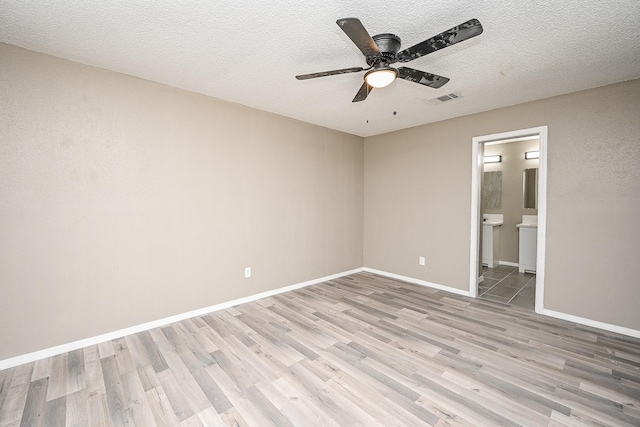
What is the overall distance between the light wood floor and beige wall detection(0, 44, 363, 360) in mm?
393

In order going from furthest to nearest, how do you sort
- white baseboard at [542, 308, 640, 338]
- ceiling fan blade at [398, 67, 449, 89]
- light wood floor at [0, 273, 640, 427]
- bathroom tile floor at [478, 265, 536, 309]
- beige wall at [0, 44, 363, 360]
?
1. bathroom tile floor at [478, 265, 536, 309]
2. white baseboard at [542, 308, 640, 338]
3. beige wall at [0, 44, 363, 360]
4. ceiling fan blade at [398, 67, 449, 89]
5. light wood floor at [0, 273, 640, 427]

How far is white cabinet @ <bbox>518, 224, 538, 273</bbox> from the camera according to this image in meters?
4.99

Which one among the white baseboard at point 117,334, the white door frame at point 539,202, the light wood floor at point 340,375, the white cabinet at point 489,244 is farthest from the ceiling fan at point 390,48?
the white cabinet at point 489,244

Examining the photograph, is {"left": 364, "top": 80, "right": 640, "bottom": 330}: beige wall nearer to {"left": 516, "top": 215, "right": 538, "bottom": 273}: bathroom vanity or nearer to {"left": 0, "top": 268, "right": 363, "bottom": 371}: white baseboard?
{"left": 516, "top": 215, "right": 538, "bottom": 273}: bathroom vanity

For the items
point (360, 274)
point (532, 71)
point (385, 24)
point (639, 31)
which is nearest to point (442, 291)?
point (360, 274)

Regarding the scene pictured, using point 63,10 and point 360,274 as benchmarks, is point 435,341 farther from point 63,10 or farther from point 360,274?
point 63,10

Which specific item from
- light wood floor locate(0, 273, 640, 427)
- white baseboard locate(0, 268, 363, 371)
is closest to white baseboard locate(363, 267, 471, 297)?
light wood floor locate(0, 273, 640, 427)

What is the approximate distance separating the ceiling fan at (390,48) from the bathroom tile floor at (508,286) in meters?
3.20

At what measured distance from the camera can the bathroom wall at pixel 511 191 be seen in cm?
564

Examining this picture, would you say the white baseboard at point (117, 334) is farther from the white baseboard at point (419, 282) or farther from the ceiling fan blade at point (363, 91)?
the ceiling fan blade at point (363, 91)

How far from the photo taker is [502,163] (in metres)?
5.94

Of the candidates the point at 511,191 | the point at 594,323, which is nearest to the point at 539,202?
the point at 594,323

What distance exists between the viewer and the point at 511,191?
19.0ft

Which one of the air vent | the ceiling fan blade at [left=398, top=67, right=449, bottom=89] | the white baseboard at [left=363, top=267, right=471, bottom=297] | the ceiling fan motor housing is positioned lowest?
the white baseboard at [left=363, top=267, right=471, bottom=297]
